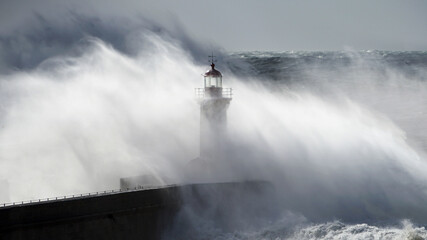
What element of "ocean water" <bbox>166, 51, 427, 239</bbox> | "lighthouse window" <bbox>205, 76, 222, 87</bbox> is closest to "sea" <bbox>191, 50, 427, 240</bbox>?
"ocean water" <bbox>166, 51, 427, 239</bbox>

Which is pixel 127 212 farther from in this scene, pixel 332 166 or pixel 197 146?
pixel 332 166

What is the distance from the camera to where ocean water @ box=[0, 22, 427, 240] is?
19531 mm

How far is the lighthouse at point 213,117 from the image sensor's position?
21094mm

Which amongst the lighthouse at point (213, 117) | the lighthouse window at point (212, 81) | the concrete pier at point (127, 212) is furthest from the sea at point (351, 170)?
the lighthouse window at point (212, 81)

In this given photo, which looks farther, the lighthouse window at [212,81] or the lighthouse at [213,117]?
the lighthouse window at [212,81]

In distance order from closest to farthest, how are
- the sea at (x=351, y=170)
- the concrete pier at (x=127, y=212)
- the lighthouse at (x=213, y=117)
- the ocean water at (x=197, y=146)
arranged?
the concrete pier at (x=127, y=212), the sea at (x=351, y=170), the ocean water at (x=197, y=146), the lighthouse at (x=213, y=117)

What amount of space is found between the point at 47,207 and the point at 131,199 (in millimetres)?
2341

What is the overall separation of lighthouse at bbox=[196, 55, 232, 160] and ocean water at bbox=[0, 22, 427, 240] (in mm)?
587

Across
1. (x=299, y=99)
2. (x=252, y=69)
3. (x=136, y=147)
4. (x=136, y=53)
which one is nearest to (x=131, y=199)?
(x=136, y=147)

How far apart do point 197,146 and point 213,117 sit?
2768 millimetres

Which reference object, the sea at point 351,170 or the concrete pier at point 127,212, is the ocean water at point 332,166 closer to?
the sea at point 351,170

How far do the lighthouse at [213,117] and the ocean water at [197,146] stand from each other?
0.59 m

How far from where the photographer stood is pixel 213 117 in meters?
21.2

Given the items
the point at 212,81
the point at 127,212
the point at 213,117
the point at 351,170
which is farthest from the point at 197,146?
the point at 127,212
